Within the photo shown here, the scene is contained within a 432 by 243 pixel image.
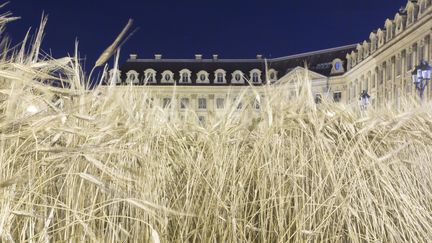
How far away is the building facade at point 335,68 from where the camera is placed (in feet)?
17.7

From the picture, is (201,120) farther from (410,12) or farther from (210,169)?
(410,12)

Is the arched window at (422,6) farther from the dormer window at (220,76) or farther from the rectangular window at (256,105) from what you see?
the dormer window at (220,76)

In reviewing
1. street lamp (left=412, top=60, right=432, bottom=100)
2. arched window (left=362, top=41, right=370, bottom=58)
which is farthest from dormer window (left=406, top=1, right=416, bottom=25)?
street lamp (left=412, top=60, right=432, bottom=100)

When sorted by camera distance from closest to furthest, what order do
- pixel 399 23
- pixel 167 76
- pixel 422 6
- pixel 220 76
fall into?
pixel 422 6 < pixel 399 23 < pixel 167 76 < pixel 220 76

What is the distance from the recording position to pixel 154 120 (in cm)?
218

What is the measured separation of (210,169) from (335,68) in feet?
151

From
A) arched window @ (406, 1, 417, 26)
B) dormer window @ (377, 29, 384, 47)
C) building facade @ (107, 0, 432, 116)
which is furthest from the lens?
dormer window @ (377, 29, 384, 47)

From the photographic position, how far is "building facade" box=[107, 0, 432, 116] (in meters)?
5.38

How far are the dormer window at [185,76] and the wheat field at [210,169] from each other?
50.3m

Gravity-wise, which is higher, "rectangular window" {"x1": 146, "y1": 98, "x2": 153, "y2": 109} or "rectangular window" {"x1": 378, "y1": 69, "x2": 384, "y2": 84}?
"rectangular window" {"x1": 378, "y1": 69, "x2": 384, "y2": 84}

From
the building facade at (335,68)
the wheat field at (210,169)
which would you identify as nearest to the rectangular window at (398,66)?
the building facade at (335,68)

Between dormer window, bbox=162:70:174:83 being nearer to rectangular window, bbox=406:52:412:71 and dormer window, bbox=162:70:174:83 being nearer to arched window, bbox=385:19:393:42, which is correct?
arched window, bbox=385:19:393:42

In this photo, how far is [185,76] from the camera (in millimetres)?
52906

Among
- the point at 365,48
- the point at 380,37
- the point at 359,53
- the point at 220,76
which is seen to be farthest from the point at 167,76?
the point at 380,37
